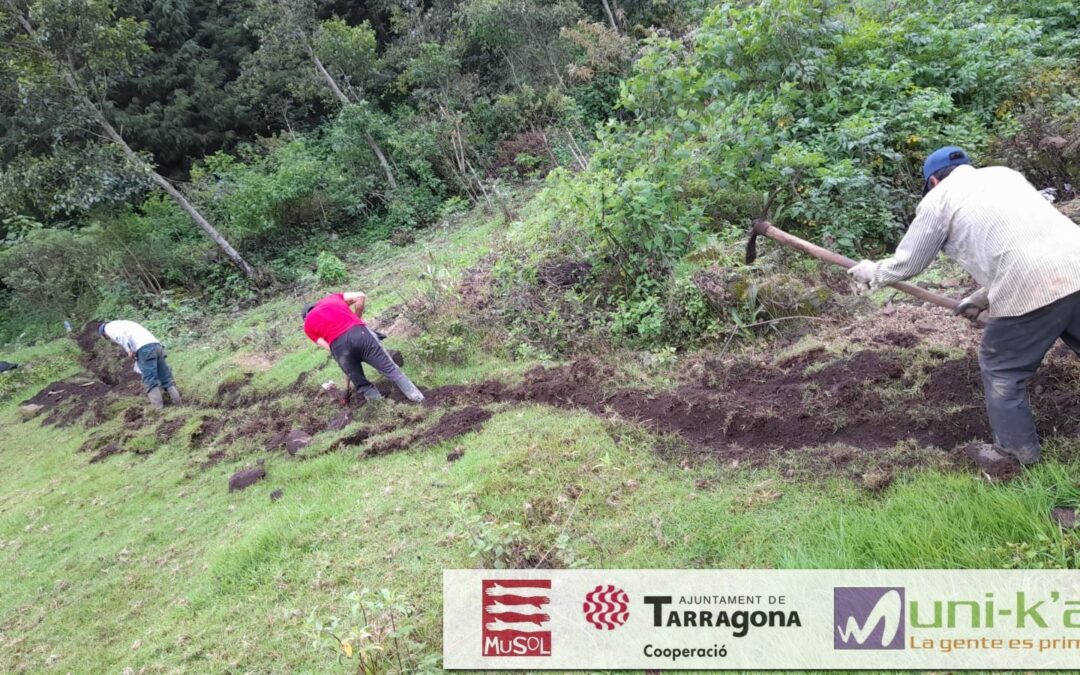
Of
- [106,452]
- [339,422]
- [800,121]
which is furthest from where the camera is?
[106,452]

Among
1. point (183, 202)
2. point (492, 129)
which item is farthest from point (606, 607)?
point (492, 129)

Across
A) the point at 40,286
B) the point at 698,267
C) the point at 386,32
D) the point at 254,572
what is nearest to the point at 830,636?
the point at 254,572

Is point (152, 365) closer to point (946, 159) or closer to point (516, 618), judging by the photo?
point (516, 618)

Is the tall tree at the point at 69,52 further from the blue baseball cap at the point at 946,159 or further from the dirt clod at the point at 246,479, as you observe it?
the blue baseball cap at the point at 946,159

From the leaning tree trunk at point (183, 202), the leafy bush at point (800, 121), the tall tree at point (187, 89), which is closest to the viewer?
the leafy bush at point (800, 121)

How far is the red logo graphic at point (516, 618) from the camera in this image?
2752mm

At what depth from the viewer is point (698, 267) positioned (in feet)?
19.4

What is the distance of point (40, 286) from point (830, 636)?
58.1 feet

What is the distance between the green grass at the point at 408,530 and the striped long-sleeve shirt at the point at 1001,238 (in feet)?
2.75

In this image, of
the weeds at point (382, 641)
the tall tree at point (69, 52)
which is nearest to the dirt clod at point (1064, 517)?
the weeds at point (382, 641)

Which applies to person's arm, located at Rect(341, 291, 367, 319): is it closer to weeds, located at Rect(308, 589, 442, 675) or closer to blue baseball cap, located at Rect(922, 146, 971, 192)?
weeds, located at Rect(308, 589, 442, 675)

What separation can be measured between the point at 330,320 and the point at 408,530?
289 centimetres

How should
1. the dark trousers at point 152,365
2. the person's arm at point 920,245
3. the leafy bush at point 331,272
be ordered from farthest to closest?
the leafy bush at point 331,272
the dark trousers at point 152,365
the person's arm at point 920,245

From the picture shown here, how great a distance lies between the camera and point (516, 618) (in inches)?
113
